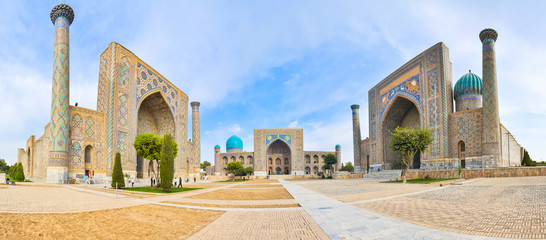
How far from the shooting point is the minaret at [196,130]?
35.7 m

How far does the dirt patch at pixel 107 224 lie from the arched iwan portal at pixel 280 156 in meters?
47.6

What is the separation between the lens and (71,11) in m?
20.9

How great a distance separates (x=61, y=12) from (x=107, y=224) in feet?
69.8

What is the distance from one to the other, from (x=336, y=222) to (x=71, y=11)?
80.4 feet

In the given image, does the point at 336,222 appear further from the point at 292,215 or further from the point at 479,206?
the point at 479,206

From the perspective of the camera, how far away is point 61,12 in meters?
20.4

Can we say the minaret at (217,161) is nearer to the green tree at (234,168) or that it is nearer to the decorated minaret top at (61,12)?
the green tree at (234,168)

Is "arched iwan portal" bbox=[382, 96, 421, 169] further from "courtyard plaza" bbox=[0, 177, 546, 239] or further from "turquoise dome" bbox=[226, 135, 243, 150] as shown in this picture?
"turquoise dome" bbox=[226, 135, 243, 150]

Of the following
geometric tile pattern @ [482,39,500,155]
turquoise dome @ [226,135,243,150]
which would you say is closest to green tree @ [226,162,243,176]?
turquoise dome @ [226,135,243,150]

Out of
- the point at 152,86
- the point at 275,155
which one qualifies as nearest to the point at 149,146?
the point at 152,86

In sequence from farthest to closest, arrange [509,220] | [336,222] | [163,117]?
[163,117] → [336,222] → [509,220]

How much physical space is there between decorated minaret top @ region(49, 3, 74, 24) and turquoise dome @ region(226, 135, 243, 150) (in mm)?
39824

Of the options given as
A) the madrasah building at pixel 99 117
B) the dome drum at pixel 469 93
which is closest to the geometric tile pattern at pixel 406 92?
the dome drum at pixel 469 93

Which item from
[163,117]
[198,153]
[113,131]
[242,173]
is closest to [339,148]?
[242,173]
